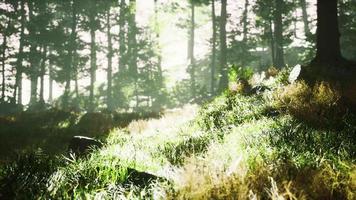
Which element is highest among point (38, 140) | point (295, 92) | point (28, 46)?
point (28, 46)

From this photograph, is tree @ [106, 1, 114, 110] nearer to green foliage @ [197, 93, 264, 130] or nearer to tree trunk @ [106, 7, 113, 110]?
tree trunk @ [106, 7, 113, 110]

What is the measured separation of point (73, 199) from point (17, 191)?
0.71 m

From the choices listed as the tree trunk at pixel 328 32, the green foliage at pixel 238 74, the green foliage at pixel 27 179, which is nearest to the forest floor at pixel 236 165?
the green foliage at pixel 27 179

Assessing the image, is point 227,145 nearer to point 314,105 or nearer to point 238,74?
point 314,105

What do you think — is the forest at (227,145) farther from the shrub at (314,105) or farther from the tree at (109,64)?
the tree at (109,64)

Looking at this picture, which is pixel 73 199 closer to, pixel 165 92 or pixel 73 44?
pixel 73 44

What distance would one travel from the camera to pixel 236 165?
14.7ft

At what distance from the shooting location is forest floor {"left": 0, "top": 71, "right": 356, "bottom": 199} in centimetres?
425

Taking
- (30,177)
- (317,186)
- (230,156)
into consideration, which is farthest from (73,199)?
(317,186)

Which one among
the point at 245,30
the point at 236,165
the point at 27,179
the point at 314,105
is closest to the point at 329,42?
the point at 314,105

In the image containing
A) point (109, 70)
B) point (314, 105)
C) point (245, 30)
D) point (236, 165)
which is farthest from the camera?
point (109, 70)

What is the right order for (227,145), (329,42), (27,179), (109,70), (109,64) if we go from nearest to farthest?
(27,179) < (227,145) < (329,42) < (109,70) < (109,64)

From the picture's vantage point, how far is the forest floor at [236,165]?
13.9 feet

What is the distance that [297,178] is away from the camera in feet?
14.7
